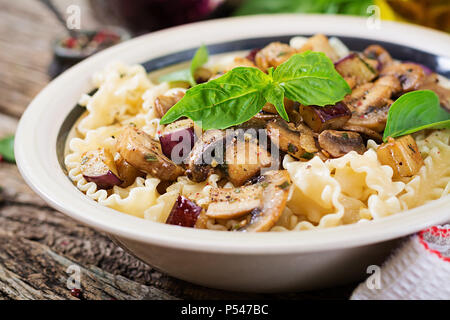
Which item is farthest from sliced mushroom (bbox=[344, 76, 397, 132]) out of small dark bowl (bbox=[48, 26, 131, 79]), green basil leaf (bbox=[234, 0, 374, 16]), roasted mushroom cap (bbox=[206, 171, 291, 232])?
small dark bowl (bbox=[48, 26, 131, 79])

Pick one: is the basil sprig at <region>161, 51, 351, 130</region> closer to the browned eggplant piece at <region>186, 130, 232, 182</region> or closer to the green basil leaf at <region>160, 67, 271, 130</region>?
the green basil leaf at <region>160, 67, 271, 130</region>

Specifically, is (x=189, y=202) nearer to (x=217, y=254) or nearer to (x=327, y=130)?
(x=217, y=254)

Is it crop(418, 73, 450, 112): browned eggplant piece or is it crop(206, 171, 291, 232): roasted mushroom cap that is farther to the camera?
crop(418, 73, 450, 112): browned eggplant piece

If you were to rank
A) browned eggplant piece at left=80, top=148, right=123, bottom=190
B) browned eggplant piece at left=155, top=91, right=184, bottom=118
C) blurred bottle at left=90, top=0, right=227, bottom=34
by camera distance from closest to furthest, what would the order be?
1. browned eggplant piece at left=80, top=148, right=123, bottom=190
2. browned eggplant piece at left=155, top=91, right=184, bottom=118
3. blurred bottle at left=90, top=0, right=227, bottom=34

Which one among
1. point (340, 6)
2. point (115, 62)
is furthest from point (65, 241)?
point (340, 6)

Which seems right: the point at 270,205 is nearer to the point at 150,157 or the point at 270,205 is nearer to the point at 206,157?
the point at 206,157
